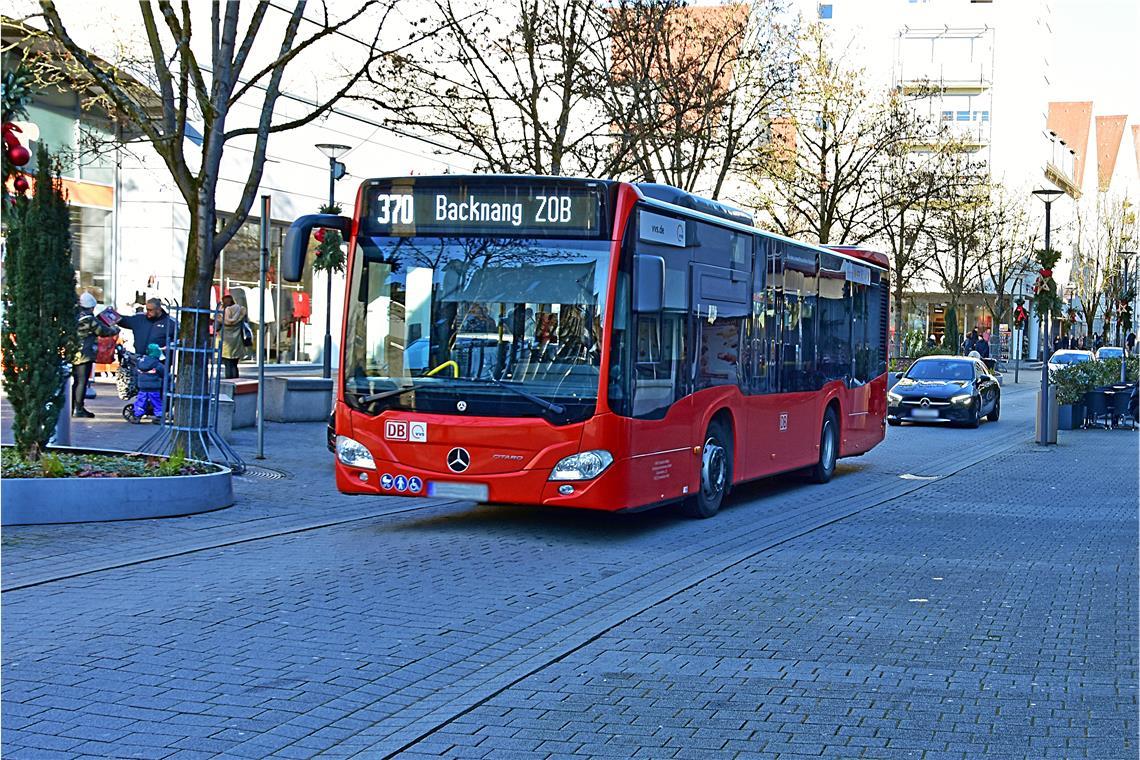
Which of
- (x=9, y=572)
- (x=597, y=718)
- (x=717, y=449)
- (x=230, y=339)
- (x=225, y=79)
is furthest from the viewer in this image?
(x=230, y=339)

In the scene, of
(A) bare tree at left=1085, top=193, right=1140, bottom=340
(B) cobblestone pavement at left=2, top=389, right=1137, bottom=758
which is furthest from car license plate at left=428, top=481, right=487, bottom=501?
(A) bare tree at left=1085, top=193, right=1140, bottom=340

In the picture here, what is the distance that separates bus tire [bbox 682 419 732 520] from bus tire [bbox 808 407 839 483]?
3618 millimetres

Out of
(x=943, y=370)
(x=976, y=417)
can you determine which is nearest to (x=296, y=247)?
(x=976, y=417)

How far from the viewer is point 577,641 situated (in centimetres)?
771

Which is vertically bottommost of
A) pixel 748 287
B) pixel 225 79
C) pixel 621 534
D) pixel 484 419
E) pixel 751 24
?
pixel 621 534

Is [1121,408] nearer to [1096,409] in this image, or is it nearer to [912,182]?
[1096,409]

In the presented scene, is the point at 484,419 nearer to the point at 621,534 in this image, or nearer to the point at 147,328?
the point at 621,534

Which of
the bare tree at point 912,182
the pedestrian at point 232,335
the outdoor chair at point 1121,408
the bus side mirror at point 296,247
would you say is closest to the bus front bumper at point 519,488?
the bus side mirror at point 296,247

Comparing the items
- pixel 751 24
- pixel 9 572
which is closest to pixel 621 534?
pixel 9 572

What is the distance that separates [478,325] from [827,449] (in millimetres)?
7348

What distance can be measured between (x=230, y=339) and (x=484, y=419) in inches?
649

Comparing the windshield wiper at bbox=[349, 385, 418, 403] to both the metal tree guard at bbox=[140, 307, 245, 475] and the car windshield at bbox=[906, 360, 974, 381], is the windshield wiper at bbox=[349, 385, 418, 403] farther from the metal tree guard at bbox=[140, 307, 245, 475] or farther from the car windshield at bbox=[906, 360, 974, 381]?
the car windshield at bbox=[906, 360, 974, 381]

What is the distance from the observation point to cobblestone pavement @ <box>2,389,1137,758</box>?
589 centimetres

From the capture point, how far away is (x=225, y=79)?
1515 cm
